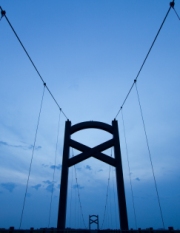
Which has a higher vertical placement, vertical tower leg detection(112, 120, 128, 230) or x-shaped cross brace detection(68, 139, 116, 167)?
x-shaped cross brace detection(68, 139, 116, 167)

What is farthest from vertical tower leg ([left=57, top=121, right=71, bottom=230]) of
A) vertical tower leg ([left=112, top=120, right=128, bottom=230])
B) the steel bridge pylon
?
vertical tower leg ([left=112, top=120, right=128, bottom=230])

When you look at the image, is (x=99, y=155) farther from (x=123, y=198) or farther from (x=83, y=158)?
(x=123, y=198)

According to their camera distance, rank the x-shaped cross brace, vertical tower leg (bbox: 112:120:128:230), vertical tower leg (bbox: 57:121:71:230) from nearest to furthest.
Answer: vertical tower leg (bbox: 57:121:71:230) < vertical tower leg (bbox: 112:120:128:230) < the x-shaped cross brace

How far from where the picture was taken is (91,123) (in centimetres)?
823

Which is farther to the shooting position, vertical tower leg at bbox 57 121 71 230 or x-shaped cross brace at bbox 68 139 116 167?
x-shaped cross brace at bbox 68 139 116 167

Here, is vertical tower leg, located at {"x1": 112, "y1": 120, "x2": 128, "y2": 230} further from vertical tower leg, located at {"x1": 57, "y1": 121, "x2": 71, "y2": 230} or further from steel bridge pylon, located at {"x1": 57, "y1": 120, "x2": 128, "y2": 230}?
vertical tower leg, located at {"x1": 57, "y1": 121, "x2": 71, "y2": 230}

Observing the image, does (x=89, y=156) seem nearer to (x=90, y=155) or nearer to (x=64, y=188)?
(x=90, y=155)

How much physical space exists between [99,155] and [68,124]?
78.3 inches

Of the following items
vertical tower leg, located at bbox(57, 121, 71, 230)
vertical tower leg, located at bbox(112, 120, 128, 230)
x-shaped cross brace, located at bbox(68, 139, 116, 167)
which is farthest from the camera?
x-shaped cross brace, located at bbox(68, 139, 116, 167)

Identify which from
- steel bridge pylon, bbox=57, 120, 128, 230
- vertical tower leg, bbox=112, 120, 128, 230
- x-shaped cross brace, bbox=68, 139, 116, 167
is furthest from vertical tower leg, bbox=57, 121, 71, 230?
vertical tower leg, bbox=112, 120, 128, 230

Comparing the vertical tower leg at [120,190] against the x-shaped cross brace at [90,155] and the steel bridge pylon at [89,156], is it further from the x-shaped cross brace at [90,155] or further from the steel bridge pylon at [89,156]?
the x-shaped cross brace at [90,155]

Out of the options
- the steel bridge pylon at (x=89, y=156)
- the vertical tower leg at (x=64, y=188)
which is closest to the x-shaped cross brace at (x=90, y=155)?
the steel bridge pylon at (x=89, y=156)

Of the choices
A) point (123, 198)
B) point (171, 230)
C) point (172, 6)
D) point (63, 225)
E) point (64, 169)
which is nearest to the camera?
point (171, 230)

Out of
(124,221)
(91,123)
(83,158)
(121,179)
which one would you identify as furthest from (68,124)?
(124,221)
